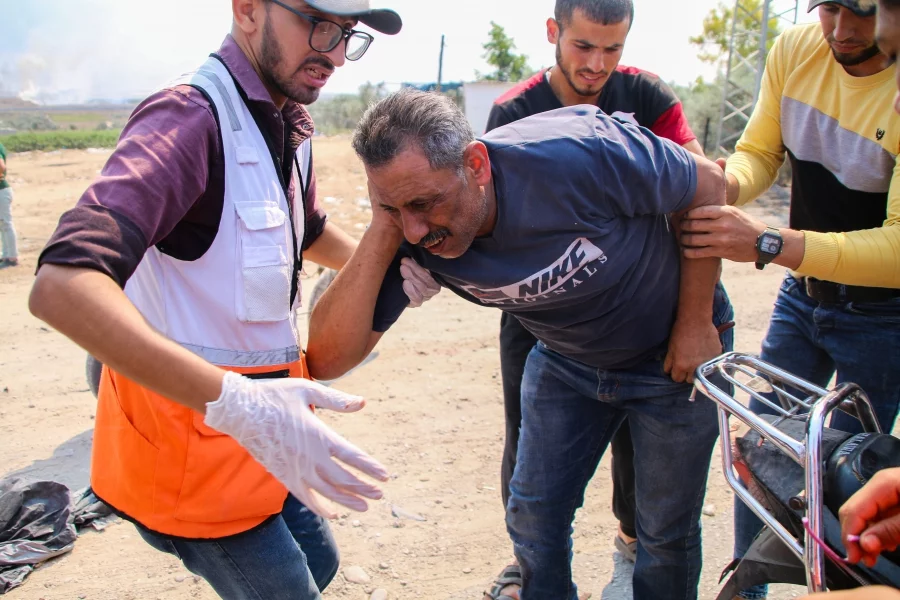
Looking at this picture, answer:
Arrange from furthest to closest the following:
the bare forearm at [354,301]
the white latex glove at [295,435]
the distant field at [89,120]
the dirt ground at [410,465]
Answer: the distant field at [89,120] → the dirt ground at [410,465] → the bare forearm at [354,301] → the white latex glove at [295,435]

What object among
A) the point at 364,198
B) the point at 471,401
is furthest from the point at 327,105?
the point at 471,401

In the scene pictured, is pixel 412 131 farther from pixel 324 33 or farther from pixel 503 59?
pixel 503 59

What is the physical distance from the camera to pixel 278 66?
1935 millimetres

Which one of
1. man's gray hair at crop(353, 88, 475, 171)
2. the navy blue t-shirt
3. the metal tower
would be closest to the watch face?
the navy blue t-shirt

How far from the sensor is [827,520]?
174 centimetres

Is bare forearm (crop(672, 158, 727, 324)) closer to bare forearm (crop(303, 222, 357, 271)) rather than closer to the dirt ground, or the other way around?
bare forearm (crop(303, 222, 357, 271))

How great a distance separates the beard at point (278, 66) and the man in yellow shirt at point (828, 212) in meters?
1.21

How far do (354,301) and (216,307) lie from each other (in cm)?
49

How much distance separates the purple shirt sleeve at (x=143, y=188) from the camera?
1.42 metres

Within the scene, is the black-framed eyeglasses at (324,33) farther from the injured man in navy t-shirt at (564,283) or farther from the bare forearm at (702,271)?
the bare forearm at (702,271)

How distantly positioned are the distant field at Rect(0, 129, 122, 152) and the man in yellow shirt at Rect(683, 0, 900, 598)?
25.1 metres

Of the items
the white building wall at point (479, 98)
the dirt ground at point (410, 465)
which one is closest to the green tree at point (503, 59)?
the white building wall at point (479, 98)

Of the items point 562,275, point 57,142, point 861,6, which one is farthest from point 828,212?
point 57,142

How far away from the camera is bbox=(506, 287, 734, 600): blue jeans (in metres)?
2.43
